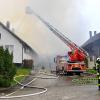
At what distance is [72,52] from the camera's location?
33656 millimetres

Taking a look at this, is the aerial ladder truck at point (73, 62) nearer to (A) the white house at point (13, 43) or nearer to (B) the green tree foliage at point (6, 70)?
(A) the white house at point (13, 43)

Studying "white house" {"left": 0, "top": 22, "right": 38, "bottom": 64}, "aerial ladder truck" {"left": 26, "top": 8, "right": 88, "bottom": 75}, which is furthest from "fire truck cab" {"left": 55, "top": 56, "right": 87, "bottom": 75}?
"white house" {"left": 0, "top": 22, "right": 38, "bottom": 64}

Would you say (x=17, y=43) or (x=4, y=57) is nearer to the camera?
(x=4, y=57)

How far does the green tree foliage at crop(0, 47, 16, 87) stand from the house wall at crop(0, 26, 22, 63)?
2073 cm

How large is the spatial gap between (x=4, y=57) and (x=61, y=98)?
311 inches

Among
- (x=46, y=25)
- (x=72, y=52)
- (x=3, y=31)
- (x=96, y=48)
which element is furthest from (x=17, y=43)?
(x=96, y=48)

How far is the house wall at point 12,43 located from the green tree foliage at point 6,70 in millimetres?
20727

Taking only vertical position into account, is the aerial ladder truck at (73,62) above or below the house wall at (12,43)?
below

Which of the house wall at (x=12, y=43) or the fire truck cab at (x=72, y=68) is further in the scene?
the house wall at (x=12, y=43)

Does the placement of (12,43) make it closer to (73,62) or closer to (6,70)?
(73,62)

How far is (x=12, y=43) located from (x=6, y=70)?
72.5ft

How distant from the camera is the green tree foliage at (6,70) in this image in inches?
757

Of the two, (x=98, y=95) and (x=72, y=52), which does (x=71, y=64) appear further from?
(x=98, y=95)

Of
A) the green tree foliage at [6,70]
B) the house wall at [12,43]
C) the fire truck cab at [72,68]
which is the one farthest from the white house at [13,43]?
the green tree foliage at [6,70]
